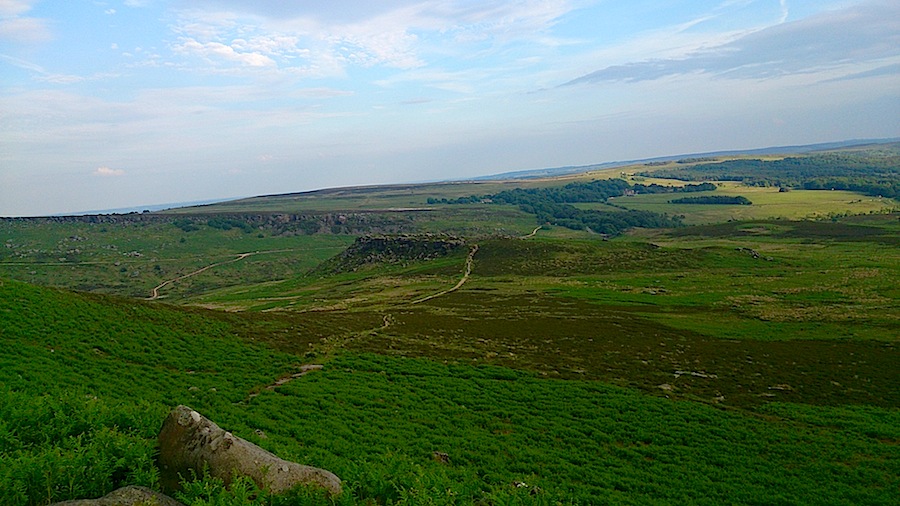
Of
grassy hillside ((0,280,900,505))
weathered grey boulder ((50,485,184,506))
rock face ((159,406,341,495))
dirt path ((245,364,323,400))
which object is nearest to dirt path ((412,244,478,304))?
dirt path ((245,364,323,400))

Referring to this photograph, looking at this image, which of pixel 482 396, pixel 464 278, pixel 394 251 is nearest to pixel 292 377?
pixel 482 396

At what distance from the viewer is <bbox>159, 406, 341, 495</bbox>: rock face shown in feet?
42.3

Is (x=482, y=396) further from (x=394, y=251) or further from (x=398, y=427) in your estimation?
(x=394, y=251)

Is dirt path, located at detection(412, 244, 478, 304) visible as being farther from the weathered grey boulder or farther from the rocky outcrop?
the weathered grey boulder

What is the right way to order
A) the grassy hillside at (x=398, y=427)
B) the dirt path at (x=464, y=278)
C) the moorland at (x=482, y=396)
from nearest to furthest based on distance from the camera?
the grassy hillside at (x=398, y=427) → the moorland at (x=482, y=396) → the dirt path at (x=464, y=278)

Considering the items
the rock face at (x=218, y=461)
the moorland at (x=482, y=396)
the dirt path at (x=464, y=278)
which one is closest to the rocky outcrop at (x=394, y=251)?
the dirt path at (x=464, y=278)

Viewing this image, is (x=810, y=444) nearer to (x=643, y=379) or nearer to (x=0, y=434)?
(x=643, y=379)

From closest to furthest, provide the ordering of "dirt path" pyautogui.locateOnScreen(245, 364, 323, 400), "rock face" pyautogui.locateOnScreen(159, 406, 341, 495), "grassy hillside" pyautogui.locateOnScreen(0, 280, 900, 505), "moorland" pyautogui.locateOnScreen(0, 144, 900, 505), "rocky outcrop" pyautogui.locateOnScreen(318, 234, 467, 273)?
"rock face" pyautogui.locateOnScreen(159, 406, 341, 495) < "grassy hillside" pyautogui.locateOnScreen(0, 280, 900, 505) < "moorland" pyautogui.locateOnScreen(0, 144, 900, 505) < "dirt path" pyautogui.locateOnScreen(245, 364, 323, 400) < "rocky outcrop" pyautogui.locateOnScreen(318, 234, 467, 273)

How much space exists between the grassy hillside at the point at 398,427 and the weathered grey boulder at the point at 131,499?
0.64 metres

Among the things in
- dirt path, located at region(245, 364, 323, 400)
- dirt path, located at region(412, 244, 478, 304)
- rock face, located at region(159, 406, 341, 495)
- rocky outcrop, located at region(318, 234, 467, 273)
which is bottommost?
dirt path, located at region(412, 244, 478, 304)

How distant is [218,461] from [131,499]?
199 cm

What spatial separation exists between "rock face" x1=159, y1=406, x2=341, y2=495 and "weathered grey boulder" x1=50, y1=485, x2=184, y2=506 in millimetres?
932

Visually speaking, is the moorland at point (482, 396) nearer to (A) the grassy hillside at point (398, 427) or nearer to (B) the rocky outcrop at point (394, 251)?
(A) the grassy hillside at point (398, 427)

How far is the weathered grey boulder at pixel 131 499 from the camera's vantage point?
1094 centimetres
